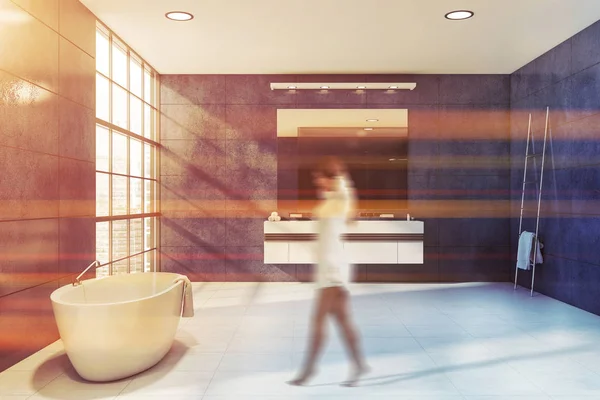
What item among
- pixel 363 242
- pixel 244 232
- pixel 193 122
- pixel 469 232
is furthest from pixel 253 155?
pixel 469 232

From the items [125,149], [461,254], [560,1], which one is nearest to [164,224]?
[125,149]

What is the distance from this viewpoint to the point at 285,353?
3.67 meters

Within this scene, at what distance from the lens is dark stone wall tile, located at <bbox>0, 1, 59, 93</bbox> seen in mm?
3223

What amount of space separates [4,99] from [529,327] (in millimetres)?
4585

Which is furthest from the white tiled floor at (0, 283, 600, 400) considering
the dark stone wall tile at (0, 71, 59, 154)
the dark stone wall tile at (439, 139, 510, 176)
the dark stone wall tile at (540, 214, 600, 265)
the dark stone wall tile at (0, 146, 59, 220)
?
the dark stone wall tile at (439, 139, 510, 176)

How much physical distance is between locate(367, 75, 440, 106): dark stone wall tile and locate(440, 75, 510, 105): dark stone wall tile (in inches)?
4.4

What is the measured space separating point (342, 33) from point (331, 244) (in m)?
→ 2.86

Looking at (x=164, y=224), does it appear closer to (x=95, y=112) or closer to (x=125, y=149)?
(x=125, y=149)

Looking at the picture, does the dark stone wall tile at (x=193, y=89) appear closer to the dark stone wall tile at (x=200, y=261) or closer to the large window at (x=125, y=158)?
the large window at (x=125, y=158)

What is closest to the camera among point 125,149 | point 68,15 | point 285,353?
point 285,353

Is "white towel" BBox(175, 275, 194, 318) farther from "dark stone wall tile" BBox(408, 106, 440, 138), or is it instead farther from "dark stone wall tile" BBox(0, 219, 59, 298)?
"dark stone wall tile" BBox(408, 106, 440, 138)

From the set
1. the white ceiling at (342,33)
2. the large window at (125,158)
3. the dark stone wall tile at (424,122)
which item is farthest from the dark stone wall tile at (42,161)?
the dark stone wall tile at (424,122)

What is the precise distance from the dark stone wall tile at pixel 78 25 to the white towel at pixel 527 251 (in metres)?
5.14

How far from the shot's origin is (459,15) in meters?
4.54
